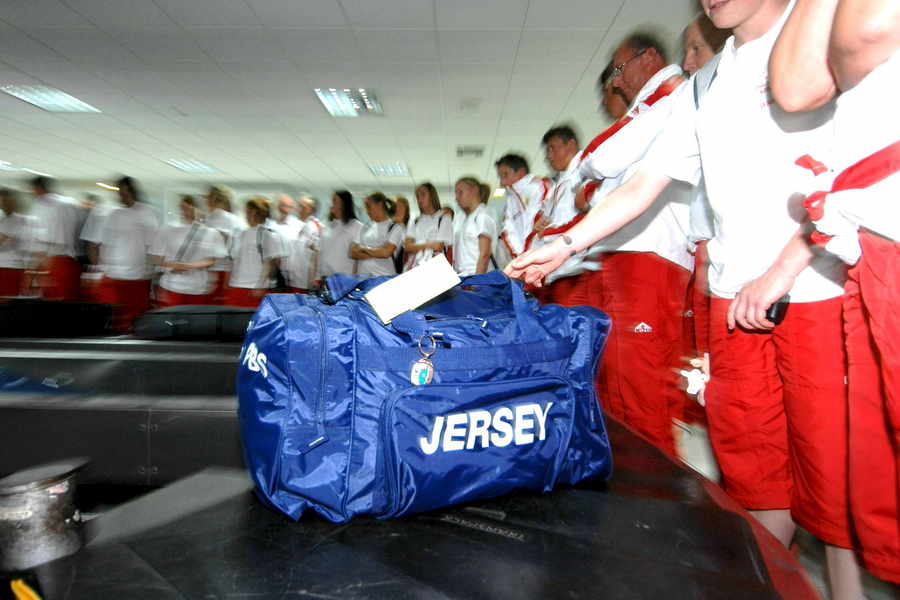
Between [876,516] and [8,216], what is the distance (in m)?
6.09

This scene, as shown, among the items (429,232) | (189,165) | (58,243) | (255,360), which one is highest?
(189,165)

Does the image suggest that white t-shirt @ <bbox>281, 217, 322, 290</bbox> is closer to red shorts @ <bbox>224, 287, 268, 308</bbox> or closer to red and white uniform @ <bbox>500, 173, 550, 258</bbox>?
red shorts @ <bbox>224, 287, 268, 308</bbox>

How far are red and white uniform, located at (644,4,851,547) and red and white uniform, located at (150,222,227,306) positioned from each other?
383 cm

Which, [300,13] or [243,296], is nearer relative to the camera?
[300,13]

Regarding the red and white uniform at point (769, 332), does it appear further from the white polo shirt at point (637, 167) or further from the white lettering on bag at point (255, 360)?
the white lettering on bag at point (255, 360)

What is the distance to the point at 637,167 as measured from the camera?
1.62 metres

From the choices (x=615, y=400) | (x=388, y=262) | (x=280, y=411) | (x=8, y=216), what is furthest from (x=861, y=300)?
(x=8, y=216)

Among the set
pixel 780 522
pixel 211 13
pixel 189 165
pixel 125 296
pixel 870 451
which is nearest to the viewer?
pixel 870 451

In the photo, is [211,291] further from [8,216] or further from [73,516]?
[73,516]

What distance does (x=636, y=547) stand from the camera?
2.44 ft

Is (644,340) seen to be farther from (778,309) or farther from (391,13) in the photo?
(391,13)

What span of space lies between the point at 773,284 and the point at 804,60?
0.36 meters

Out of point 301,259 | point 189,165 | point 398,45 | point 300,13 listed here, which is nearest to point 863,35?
point 300,13

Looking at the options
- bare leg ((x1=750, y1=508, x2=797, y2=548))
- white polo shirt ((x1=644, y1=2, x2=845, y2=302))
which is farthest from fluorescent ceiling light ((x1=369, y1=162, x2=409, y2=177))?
bare leg ((x1=750, y1=508, x2=797, y2=548))
